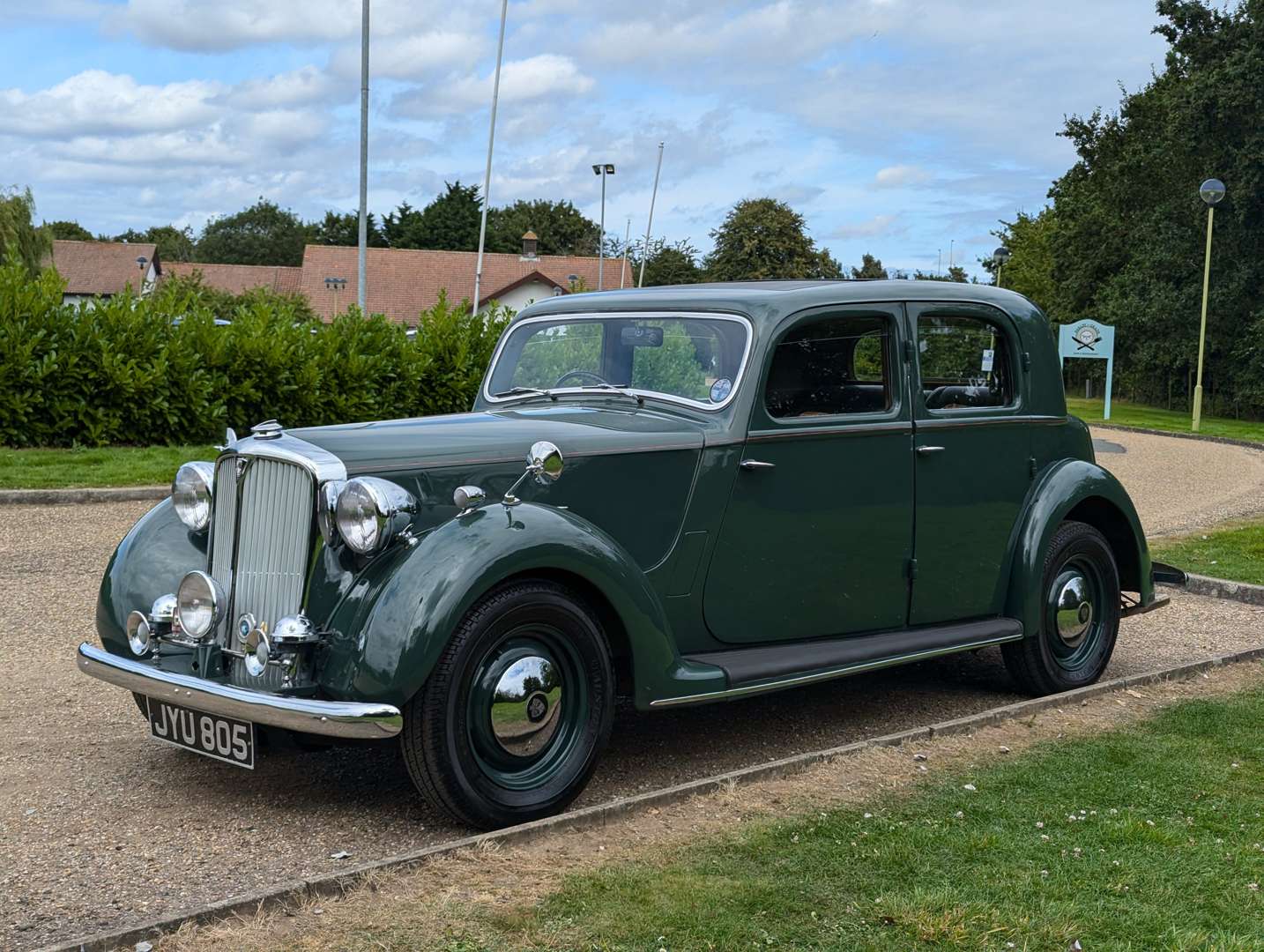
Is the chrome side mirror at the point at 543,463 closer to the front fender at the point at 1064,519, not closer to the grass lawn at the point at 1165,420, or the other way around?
the front fender at the point at 1064,519

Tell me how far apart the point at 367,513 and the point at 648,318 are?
5.96 ft

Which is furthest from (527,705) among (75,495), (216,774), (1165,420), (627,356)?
(1165,420)

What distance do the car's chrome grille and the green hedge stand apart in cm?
1094

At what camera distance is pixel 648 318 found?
18.1ft

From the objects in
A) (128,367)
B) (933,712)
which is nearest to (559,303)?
(933,712)

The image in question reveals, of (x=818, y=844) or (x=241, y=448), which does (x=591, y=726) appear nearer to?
(x=818, y=844)

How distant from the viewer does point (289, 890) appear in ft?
11.6

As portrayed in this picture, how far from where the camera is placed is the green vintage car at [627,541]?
13.6ft

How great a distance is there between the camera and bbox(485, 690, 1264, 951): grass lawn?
11.3 ft

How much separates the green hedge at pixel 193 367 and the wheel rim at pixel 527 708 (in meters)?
11.7

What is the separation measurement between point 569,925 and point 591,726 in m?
1.05

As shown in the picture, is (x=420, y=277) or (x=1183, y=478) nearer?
(x=1183, y=478)

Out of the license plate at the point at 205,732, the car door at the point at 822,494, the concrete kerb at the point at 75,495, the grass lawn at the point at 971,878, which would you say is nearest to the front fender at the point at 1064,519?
the car door at the point at 822,494

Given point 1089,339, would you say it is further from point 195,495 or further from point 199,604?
point 199,604
